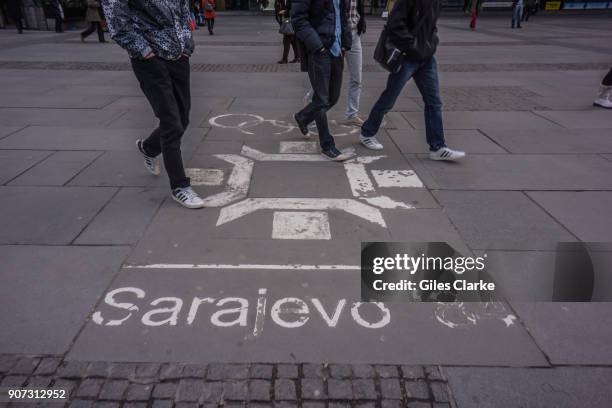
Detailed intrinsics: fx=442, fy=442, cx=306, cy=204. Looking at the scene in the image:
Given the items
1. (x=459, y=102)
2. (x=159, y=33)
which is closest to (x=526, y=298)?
(x=159, y=33)

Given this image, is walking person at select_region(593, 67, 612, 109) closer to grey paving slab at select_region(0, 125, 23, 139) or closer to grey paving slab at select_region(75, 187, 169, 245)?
grey paving slab at select_region(75, 187, 169, 245)

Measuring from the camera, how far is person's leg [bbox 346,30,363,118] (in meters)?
5.79

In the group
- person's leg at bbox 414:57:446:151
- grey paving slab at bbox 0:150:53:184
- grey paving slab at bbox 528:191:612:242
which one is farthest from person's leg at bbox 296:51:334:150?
grey paving slab at bbox 0:150:53:184

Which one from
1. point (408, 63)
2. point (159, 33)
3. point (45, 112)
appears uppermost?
point (159, 33)

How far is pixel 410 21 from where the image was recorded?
4.50 metres

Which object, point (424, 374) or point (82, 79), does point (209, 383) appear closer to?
point (424, 374)

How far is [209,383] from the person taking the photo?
208 centimetres

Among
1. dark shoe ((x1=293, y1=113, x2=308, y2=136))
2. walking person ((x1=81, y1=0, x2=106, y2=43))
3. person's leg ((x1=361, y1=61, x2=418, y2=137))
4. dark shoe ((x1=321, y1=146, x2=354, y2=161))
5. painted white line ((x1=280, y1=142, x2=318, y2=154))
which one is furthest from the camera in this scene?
walking person ((x1=81, y1=0, x2=106, y2=43))

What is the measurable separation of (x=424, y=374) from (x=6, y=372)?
202 cm

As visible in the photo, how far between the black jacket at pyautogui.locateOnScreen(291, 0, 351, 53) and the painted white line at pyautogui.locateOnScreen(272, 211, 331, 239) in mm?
1731

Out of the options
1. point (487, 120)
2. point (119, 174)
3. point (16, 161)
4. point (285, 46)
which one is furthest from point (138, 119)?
point (285, 46)

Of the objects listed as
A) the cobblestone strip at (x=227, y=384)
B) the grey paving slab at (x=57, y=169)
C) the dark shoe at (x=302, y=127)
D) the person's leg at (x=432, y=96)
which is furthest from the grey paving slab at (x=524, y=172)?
the grey paving slab at (x=57, y=169)

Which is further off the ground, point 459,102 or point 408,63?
point 408,63

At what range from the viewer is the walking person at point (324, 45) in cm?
429
